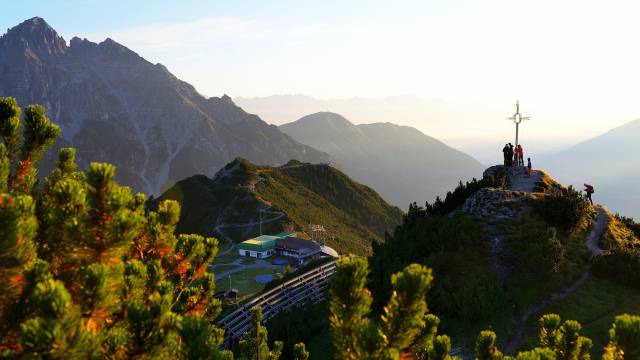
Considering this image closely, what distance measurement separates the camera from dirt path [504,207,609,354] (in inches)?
956

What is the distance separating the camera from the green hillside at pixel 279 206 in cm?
13012

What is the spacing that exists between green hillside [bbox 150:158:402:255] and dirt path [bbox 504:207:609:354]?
279 feet

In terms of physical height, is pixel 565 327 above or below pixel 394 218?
above

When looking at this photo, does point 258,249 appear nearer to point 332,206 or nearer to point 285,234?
point 285,234

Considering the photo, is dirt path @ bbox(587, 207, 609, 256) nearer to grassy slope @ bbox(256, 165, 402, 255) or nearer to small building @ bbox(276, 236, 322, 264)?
small building @ bbox(276, 236, 322, 264)

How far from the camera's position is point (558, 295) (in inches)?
1088

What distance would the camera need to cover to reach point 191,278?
32.5ft

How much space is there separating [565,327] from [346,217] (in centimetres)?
16129

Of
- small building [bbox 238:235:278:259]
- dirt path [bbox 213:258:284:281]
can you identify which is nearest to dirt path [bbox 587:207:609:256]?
dirt path [bbox 213:258:284:281]

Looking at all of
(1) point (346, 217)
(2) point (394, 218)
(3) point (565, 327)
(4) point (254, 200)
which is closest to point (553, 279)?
(3) point (565, 327)

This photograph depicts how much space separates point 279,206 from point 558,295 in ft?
398

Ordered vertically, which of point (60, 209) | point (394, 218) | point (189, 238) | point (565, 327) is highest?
point (60, 209)

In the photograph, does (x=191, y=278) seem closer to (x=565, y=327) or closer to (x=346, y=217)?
(x=565, y=327)

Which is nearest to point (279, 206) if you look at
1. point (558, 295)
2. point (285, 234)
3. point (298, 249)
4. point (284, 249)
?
point (285, 234)
